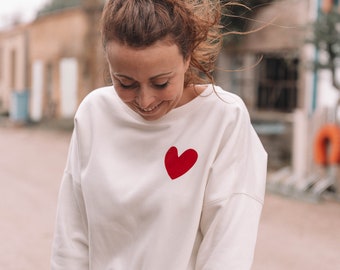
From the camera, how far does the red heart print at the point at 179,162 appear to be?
1.46 m

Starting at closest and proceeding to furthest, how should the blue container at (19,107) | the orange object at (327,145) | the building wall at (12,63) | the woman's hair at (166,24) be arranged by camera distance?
1. the woman's hair at (166,24)
2. the orange object at (327,145)
3. the blue container at (19,107)
4. the building wall at (12,63)

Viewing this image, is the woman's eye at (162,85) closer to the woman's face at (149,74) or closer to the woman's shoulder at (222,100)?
the woman's face at (149,74)

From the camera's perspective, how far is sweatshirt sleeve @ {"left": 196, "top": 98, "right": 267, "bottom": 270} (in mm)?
1406

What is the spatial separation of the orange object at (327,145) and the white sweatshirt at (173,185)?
5547 millimetres

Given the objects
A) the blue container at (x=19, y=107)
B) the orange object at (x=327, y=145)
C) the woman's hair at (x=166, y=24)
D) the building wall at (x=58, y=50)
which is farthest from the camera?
the blue container at (x=19, y=107)

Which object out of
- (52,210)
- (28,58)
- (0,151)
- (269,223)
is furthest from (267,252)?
(28,58)

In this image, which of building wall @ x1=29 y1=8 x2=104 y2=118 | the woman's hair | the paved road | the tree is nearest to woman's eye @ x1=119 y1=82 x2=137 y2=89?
the woman's hair

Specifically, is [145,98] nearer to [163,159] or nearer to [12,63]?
[163,159]

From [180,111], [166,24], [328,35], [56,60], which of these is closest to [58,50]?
[56,60]

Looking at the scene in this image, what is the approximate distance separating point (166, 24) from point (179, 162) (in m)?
0.36

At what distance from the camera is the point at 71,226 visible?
161 cm

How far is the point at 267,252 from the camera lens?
15.7 feet

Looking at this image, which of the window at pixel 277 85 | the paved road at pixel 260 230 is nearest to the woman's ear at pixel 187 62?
the paved road at pixel 260 230

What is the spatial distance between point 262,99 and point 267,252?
6581mm
